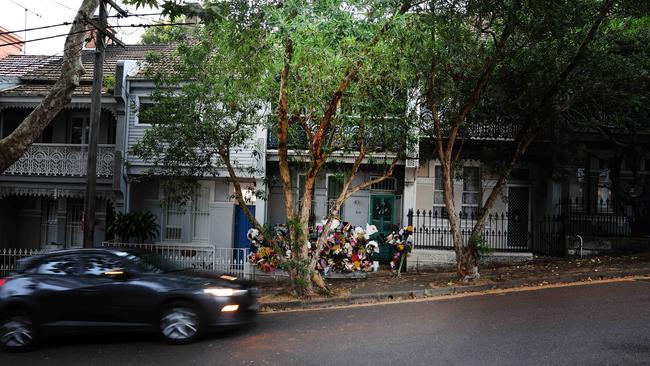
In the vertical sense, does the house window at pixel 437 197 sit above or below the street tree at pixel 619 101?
below

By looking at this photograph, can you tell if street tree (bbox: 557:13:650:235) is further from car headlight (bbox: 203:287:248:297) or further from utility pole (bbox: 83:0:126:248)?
utility pole (bbox: 83:0:126:248)

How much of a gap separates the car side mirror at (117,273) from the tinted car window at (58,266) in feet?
1.89

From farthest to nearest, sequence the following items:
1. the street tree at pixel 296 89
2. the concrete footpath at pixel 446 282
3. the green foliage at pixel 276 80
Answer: the concrete footpath at pixel 446 282, the street tree at pixel 296 89, the green foliage at pixel 276 80

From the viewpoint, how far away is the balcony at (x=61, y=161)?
17031mm

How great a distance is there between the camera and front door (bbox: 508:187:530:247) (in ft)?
56.6

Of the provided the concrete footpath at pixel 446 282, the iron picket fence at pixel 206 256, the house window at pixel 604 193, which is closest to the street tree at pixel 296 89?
the concrete footpath at pixel 446 282

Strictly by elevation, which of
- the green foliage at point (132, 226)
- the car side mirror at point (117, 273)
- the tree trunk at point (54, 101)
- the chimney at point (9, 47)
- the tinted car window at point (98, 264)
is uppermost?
the chimney at point (9, 47)

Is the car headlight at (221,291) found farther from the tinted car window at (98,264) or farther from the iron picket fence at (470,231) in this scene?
the iron picket fence at (470,231)

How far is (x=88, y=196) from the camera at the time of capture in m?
12.1

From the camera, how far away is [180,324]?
730cm

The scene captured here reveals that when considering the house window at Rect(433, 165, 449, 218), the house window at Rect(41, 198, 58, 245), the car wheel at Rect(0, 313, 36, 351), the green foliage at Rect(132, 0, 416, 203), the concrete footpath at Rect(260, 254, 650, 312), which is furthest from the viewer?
the house window at Rect(41, 198, 58, 245)

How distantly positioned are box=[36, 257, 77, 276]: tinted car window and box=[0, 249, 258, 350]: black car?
0.02 meters

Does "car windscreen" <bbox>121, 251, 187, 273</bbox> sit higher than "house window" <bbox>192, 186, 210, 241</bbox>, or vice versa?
"house window" <bbox>192, 186, 210, 241</bbox>

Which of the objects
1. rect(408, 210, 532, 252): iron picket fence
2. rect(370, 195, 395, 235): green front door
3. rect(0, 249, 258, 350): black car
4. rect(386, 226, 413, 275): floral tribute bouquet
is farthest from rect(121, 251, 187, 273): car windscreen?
rect(370, 195, 395, 235): green front door
